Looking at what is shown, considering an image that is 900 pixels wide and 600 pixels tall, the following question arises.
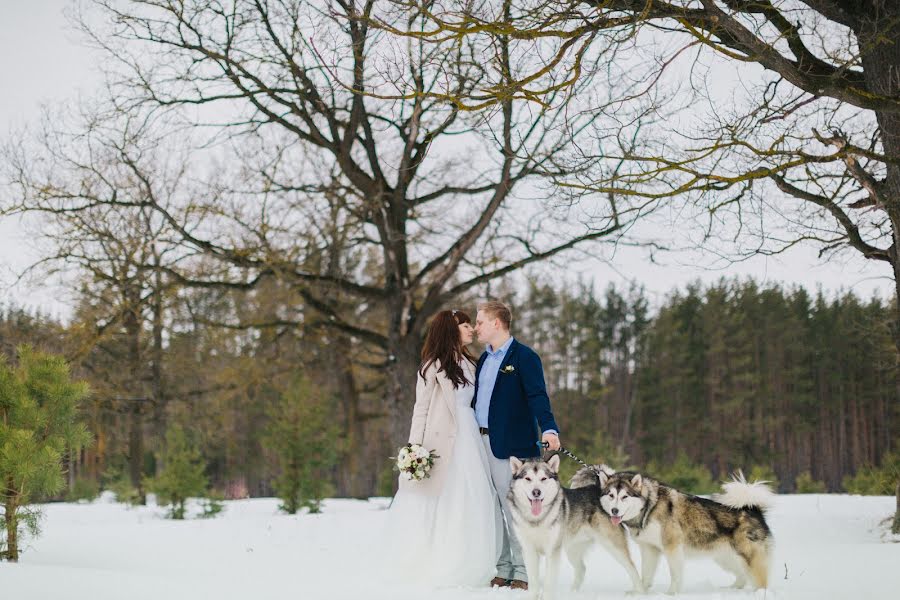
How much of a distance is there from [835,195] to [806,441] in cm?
3614

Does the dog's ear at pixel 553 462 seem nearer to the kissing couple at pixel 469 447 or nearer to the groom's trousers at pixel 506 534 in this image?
the kissing couple at pixel 469 447

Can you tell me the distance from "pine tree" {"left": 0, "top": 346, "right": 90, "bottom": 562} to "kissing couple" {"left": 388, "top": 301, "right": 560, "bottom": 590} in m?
3.11

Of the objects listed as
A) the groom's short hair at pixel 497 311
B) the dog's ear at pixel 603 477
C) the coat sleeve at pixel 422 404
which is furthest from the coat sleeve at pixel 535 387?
the coat sleeve at pixel 422 404

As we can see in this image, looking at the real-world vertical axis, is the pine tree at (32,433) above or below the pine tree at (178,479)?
above

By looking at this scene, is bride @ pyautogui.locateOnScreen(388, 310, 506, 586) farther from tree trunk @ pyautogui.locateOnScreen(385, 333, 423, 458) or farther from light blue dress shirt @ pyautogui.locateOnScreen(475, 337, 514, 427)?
tree trunk @ pyautogui.locateOnScreen(385, 333, 423, 458)

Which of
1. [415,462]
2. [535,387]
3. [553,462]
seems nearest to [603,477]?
[553,462]

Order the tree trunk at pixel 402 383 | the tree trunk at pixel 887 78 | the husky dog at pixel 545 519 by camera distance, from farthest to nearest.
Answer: the tree trunk at pixel 402 383 → the tree trunk at pixel 887 78 → the husky dog at pixel 545 519

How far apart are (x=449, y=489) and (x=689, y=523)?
6.28ft

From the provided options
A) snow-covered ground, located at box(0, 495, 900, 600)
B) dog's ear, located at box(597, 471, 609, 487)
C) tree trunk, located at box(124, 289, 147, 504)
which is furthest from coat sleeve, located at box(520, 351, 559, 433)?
tree trunk, located at box(124, 289, 147, 504)

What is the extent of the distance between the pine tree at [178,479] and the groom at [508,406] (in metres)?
9.77

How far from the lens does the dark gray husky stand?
239 inches

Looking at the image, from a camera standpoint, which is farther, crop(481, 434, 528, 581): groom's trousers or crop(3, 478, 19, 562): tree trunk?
crop(3, 478, 19, 562): tree trunk

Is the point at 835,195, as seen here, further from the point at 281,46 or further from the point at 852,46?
the point at 281,46

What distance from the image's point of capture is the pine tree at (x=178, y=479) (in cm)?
1496
